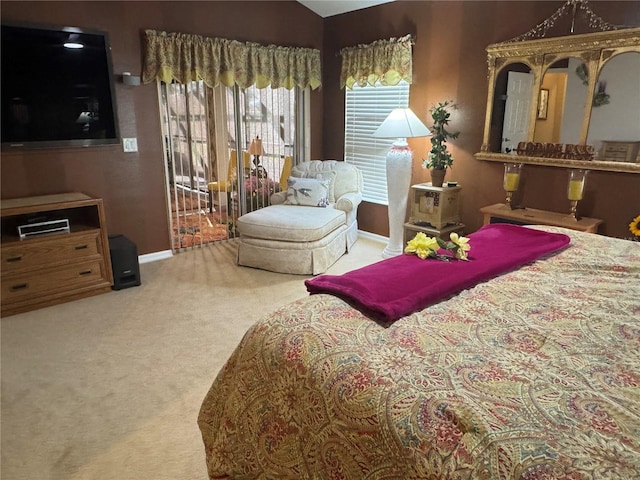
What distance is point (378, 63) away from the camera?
4566mm

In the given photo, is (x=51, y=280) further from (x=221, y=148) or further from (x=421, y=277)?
(x=421, y=277)

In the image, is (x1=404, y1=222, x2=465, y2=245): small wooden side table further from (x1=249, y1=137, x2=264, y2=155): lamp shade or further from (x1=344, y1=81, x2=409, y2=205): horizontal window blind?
(x1=249, y1=137, x2=264, y2=155): lamp shade

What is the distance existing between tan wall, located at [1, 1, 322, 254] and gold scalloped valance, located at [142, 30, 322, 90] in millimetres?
113

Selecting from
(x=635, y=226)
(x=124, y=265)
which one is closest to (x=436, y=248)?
(x=635, y=226)

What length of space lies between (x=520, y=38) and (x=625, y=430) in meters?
3.39

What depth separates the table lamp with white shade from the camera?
13.0 ft

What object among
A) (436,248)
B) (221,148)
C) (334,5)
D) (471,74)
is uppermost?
(334,5)

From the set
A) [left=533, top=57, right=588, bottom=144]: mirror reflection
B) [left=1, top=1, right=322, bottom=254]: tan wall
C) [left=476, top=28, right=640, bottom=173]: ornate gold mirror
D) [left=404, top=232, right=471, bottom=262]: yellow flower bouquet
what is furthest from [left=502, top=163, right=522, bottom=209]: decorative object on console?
[left=1, top=1, right=322, bottom=254]: tan wall

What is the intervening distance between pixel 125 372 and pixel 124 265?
135 centimetres

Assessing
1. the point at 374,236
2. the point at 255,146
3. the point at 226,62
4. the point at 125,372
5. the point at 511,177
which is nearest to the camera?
the point at 125,372

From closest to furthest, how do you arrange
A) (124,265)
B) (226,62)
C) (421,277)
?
(421,277)
(124,265)
(226,62)

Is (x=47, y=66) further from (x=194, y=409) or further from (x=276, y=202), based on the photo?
(x=194, y=409)

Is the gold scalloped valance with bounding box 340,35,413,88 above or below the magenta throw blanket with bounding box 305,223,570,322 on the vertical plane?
above

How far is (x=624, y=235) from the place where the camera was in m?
3.25
